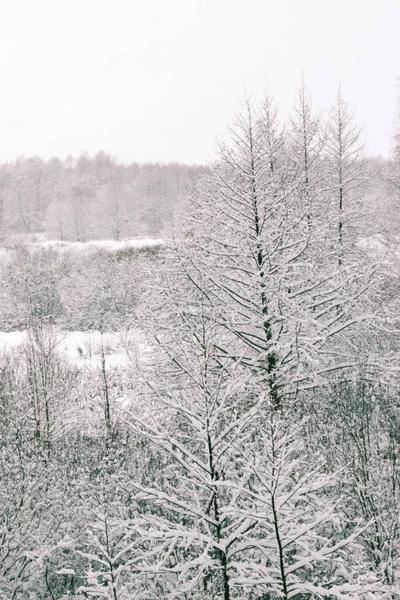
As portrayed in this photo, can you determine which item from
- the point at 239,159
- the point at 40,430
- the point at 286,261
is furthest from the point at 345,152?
the point at 40,430

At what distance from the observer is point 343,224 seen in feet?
45.0

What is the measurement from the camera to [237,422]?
345 cm

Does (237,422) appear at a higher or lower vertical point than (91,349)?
higher

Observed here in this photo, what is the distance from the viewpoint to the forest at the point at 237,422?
10.9ft

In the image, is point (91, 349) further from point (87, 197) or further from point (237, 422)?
point (87, 197)

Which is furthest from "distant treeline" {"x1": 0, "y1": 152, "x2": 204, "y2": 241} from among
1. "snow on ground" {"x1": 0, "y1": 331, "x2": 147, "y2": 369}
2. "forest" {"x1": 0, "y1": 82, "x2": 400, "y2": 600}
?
"forest" {"x1": 0, "y1": 82, "x2": 400, "y2": 600}

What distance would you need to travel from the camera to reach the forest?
332 centimetres

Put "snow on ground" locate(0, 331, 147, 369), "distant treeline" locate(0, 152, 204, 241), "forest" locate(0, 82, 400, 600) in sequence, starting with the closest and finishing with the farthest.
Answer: "forest" locate(0, 82, 400, 600)
"snow on ground" locate(0, 331, 147, 369)
"distant treeline" locate(0, 152, 204, 241)

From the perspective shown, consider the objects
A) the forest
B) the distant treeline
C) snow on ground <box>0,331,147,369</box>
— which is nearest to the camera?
the forest

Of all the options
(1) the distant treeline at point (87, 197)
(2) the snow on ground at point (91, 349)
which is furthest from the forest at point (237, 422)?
(1) the distant treeline at point (87, 197)

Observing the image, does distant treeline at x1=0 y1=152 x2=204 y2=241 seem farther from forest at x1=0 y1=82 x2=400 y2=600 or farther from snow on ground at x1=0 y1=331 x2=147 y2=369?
forest at x1=0 y1=82 x2=400 y2=600

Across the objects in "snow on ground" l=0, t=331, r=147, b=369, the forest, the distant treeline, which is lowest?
"snow on ground" l=0, t=331, r=147, b=369

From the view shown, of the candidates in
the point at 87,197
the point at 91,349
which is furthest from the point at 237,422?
the point at 87,197

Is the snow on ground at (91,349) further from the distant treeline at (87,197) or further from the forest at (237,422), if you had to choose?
the distant treeline at (87,197)
